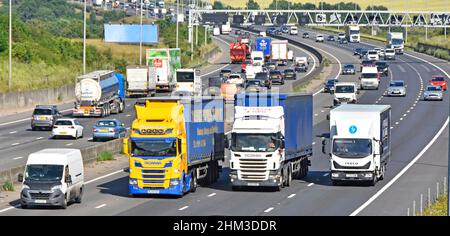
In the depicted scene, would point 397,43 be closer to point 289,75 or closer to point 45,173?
point 289,75

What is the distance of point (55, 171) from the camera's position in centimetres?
3962

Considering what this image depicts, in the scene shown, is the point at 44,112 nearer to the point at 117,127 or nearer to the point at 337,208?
the point at 117,127

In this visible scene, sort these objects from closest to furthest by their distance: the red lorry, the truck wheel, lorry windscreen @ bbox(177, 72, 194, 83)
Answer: the truck wheel → lorry windscreen @ bbox(177, 72, 194, 83) → the red lorry

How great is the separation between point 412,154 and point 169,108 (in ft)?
77.8

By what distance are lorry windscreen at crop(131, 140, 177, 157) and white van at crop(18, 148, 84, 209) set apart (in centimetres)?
270

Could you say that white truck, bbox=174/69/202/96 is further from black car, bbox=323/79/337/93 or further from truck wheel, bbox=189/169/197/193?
truck wheel, bbox=189/169/197/193

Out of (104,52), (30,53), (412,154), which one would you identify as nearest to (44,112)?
(412,154)

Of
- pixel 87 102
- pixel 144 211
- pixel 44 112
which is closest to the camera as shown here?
pixel 144 211

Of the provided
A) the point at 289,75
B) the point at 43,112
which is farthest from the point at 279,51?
the point at 43,112

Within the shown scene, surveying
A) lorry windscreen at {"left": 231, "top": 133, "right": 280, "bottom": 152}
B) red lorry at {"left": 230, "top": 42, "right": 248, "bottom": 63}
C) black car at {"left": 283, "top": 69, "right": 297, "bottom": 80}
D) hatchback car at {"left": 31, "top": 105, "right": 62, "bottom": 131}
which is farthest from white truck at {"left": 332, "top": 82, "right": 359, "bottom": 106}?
red lorry at {"left": 230, "top": 42, "right": 248, "bottom": 63}

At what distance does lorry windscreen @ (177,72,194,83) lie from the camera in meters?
100

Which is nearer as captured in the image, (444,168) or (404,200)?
(404,200)
